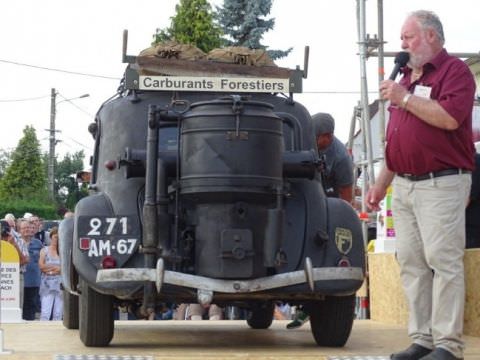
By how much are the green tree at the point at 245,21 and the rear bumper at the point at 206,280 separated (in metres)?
30.5

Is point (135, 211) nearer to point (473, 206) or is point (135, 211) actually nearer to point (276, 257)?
point (276, 257)

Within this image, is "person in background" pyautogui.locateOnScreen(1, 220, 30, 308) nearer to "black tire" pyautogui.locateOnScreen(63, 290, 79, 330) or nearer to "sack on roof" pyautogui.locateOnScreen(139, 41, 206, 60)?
"black tire" pyautogui.locateOnScreen(63, 290, 79, 330)

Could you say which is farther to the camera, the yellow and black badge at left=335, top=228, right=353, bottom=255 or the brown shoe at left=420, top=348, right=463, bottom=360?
the yellow and black badge at left=335, top=228, right=353, bottom=255

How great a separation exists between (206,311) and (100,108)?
5578mm

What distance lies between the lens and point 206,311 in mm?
14102

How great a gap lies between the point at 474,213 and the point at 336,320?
1.98 meters

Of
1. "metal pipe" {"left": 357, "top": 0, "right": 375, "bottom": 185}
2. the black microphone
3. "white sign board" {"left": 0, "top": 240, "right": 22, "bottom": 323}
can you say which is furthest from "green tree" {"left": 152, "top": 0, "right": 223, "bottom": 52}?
the black microphone

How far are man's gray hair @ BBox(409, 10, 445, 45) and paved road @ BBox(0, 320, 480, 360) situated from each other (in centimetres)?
193

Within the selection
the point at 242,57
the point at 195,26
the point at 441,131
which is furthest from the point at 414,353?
the point at 195,26

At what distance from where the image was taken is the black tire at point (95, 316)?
7.68 meters

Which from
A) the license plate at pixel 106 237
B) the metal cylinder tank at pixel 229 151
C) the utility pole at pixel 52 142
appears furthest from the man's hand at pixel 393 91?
the utility pole at pixel 52 142

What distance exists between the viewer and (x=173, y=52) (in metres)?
8.98

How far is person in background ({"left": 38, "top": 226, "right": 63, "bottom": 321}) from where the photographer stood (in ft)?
52.7

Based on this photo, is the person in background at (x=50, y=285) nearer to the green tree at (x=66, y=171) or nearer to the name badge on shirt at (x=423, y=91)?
the name badge on shirt at (x=423, y=91)
